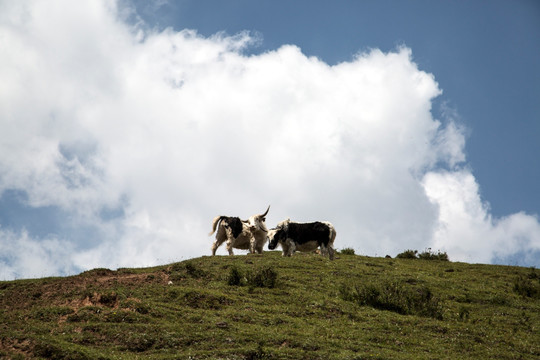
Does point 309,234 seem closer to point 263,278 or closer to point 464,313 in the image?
point 263,278

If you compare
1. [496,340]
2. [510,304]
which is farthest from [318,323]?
[510,304]

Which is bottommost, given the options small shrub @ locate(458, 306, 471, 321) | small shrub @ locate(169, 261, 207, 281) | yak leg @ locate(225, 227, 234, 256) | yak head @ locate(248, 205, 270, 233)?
small shrub @ locate(458, 306, 471, 321)

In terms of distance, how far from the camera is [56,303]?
1798 centimetres

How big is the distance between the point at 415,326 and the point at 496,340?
7.92 ft

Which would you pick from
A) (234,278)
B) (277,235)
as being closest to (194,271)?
(234,278)

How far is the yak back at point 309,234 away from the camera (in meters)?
30.0

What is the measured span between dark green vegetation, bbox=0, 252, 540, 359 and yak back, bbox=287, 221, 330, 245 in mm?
3878

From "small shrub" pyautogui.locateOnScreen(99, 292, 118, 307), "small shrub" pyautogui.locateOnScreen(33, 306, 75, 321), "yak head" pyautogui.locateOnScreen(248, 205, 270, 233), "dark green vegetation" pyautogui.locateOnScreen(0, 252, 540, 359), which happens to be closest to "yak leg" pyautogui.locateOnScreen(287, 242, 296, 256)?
"yak head" pyautogui.locateOnScreen(248, 205, 270, 233)

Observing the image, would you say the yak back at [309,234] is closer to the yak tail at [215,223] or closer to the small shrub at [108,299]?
the yak tail at [215,223]

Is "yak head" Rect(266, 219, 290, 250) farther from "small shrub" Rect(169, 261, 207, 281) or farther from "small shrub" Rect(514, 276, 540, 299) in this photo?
"small shrub" Rect(514, 276, 540, 299)

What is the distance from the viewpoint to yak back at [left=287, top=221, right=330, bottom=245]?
98.4 ft

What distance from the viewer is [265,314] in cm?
1772

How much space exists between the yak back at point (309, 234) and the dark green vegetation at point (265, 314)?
3.88m

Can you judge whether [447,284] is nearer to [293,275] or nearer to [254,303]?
[293,275]
